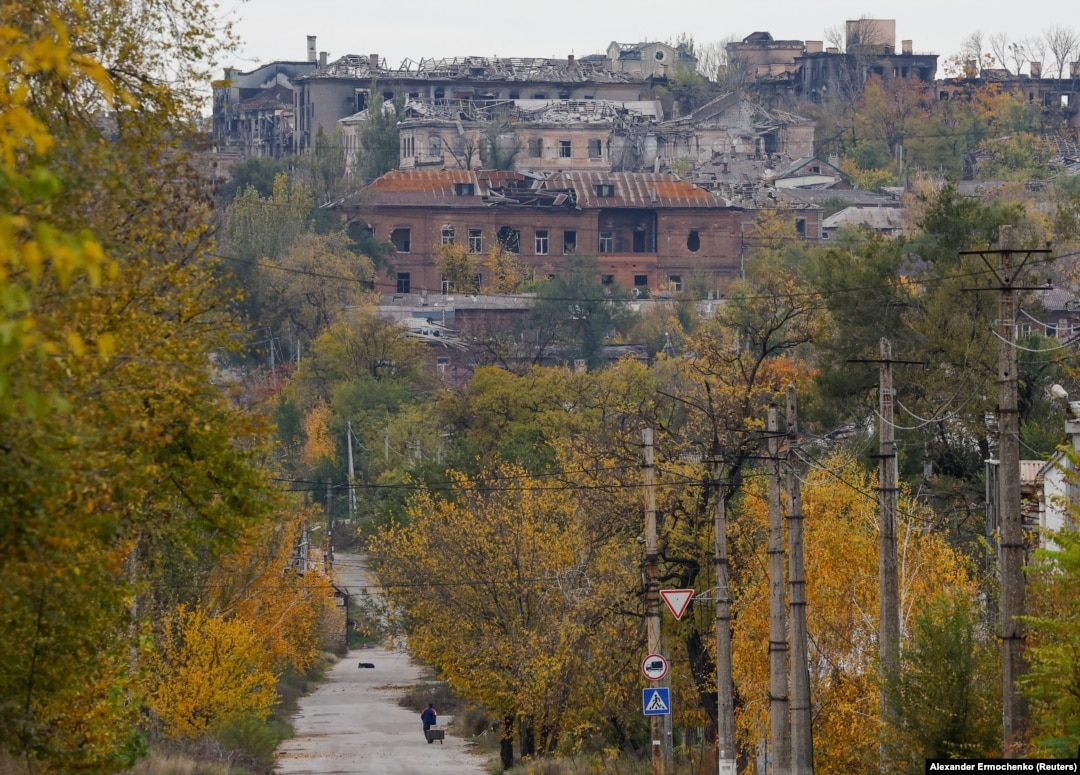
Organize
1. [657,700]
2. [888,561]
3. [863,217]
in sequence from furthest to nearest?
[863,217]
[657,700]
[888,561]

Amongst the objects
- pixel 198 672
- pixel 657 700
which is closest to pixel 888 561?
pixel 657 700

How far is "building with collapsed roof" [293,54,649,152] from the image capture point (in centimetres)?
14875

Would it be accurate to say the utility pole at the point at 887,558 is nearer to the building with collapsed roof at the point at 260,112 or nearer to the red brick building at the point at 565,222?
the red brick building at the point at 565,222

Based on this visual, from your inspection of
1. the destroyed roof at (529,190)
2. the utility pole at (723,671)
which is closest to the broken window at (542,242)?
the destroyed roof at (529,190)

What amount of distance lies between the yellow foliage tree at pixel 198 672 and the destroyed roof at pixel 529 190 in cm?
8652

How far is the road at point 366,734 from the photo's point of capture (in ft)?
130

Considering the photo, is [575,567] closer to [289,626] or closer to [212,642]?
[212,642]

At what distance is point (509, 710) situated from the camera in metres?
36.8

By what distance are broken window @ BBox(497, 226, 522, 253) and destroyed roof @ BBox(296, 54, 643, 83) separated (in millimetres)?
27975

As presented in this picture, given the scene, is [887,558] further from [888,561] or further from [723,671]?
[723,671]

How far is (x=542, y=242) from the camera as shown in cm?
12562

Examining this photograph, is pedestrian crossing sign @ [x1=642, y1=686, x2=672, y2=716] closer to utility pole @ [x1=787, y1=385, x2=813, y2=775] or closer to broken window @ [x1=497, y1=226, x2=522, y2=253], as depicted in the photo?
utility pole @ [x1=787, y1=385, x2=813, y2=775]

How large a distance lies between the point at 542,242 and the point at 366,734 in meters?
80.4

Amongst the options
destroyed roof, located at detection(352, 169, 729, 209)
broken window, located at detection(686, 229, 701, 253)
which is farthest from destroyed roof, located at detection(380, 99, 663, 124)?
broken window, located at detection(686, 229, 701, 253)
